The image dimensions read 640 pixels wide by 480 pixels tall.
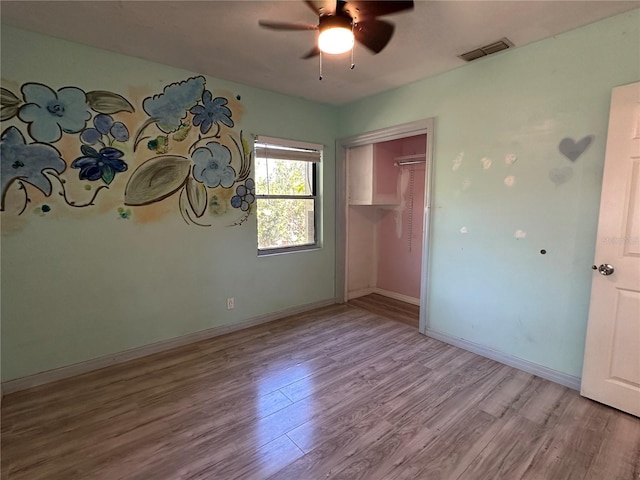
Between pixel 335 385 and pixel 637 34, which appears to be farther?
pixel 335 385

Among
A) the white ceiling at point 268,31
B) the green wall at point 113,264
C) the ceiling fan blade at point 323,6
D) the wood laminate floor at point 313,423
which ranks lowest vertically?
the wood laminate floor at point 313,423

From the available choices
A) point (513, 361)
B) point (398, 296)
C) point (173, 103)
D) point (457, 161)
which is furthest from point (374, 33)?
point (398, 296)

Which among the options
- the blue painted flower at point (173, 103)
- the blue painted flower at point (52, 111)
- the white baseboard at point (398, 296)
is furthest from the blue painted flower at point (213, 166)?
the white baseboard at point (398, 296)

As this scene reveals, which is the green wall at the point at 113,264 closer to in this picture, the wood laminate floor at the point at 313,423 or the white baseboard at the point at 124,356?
the white baseboard at the point at 124,356

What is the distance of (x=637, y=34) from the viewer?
6.48 ft

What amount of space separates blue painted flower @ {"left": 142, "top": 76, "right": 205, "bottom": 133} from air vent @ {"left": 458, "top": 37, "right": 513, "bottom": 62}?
2.37 metres

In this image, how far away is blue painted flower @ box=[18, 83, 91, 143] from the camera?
7.32 feet

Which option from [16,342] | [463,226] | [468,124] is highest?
[468,124]

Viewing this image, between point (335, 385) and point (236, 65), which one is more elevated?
point (236, 65)

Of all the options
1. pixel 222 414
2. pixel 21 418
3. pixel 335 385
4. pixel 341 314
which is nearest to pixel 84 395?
pixel 21 418

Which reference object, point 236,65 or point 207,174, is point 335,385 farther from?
point 236,65

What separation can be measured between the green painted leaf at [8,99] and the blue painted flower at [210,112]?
1206 millimetres

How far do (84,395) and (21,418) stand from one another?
0.33m

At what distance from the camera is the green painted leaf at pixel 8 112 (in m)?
2.14
